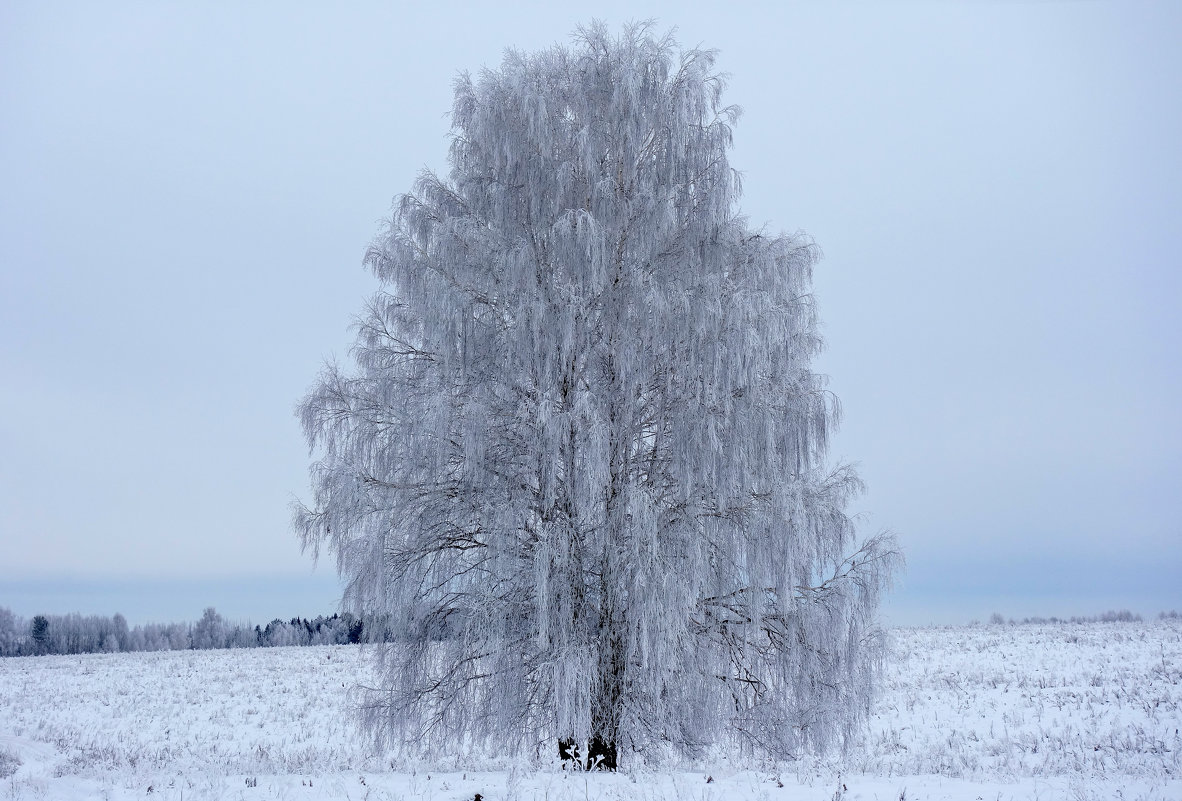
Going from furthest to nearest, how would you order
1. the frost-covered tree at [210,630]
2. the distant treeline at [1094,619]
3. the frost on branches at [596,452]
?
the frost-covered tree at [210,630]
the distant treeline at [1094,619]
the frost on branches at [596,452]

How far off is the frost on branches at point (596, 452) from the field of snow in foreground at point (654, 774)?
3.08 feet

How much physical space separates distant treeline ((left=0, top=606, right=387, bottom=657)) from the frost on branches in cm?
3594

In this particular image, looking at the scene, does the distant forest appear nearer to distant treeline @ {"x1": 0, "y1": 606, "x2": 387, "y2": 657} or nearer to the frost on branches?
distant treeline @ {"x1": 0, "y1": 606, "x2": 387, "y2": 657}

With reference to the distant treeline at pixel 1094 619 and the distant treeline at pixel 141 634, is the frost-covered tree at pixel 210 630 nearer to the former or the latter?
the distant treeline at pixel 141 634

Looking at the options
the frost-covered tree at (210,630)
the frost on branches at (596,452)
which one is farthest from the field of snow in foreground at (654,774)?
the frost-covered tree at (210,630)

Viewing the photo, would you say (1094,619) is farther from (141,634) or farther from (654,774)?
(141,634)

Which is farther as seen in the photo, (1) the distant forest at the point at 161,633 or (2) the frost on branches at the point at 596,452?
(1) the distant forest at the point at 161,633

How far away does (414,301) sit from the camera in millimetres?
9891

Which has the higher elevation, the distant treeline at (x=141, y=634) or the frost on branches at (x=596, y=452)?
Answer: the frost on branches at (x=596, y=452)

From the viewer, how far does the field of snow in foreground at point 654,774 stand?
6.93 m

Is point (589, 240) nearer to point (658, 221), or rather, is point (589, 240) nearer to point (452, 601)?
point (658, 221)

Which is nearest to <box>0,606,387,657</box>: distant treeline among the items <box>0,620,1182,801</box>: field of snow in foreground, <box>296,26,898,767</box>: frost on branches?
<box>0,620,1182,801</box>: field of snow in foreground

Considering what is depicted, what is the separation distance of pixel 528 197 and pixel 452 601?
5136 mm

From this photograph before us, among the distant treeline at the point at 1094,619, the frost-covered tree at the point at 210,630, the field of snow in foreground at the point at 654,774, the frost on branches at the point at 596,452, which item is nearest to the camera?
the field of snow in foreground at the point at 654,774
